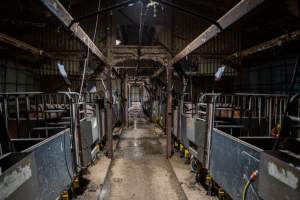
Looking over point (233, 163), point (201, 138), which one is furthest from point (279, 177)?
point (201, 138)

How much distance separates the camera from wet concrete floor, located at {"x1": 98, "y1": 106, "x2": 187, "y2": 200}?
3.66 m

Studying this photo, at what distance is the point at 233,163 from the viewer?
250 cm

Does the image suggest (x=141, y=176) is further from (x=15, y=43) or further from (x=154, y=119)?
(x=154, y=119)

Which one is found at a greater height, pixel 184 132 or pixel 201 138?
pixel 201 138

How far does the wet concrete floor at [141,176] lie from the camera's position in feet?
12.0

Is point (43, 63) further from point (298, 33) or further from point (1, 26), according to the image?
point (298, 33)

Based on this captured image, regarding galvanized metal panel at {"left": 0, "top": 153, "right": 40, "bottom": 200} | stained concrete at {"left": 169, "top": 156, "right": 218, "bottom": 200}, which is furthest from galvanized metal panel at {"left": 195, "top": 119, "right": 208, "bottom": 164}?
galvanized metal panel at {"left": 0, "top": 153, "right": 40, "bottom": 200}

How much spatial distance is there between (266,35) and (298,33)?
19.2 ft

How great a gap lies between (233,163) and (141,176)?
2.37 m

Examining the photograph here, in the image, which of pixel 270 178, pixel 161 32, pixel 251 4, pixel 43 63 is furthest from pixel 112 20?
pixel 270 178

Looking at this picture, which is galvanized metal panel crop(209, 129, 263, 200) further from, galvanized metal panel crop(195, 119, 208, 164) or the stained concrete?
the stained concrete

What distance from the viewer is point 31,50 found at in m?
5.34

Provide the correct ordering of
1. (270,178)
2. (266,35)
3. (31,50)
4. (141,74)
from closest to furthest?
(270,178), (31,50), (266,35), (141,74)

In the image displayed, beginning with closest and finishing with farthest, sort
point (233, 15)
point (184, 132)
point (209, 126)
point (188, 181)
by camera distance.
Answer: point (233, 15) < point (209, 126) < point (188, 181) < point (184, 132)
